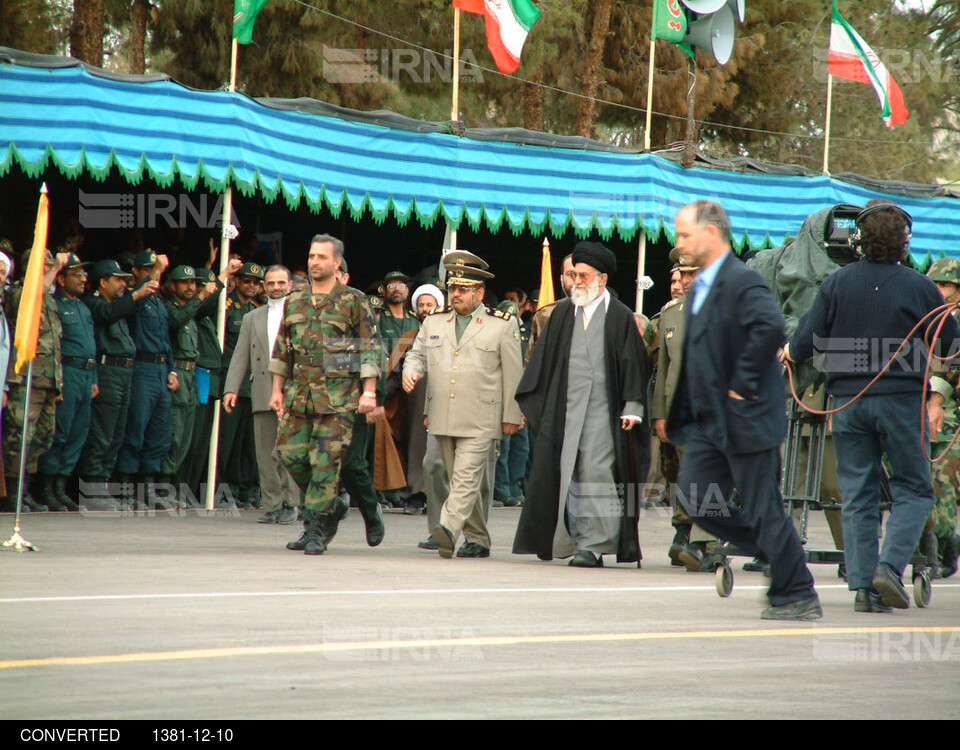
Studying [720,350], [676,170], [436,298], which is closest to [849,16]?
[676,170]

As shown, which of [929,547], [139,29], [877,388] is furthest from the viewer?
[139,29]

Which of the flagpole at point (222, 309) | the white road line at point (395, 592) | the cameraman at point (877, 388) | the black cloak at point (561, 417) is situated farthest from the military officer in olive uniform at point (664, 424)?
the flagpole at point (222, 309)

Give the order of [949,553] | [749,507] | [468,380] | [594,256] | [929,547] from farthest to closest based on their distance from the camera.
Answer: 1. [468,380]
2. [594,256]
3. [949,553]
4. [929,547]
5. [749,507]

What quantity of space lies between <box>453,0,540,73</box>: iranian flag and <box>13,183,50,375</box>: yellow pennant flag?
7032 millimetres

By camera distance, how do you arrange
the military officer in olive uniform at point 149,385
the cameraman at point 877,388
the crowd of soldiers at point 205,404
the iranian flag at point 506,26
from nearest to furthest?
the cameraman at point 877,388
the crowd of soldiers at point 205,404
the military officer in olive uniform at point 149,385
the iranian flag at point 506,26

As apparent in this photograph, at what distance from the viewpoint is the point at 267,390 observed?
515 inches

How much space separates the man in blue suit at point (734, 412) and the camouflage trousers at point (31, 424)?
679cm

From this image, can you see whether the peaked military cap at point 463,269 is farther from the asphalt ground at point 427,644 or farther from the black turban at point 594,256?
the asphalt ground at point 427,644

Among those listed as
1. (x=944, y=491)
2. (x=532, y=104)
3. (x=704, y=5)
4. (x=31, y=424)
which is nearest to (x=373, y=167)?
(x=31, y=424)

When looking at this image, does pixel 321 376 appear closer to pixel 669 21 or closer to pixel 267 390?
pixel 267 390

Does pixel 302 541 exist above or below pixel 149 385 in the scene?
below

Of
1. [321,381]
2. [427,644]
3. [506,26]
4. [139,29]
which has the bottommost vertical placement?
[427,644]

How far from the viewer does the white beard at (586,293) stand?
35.1 ft

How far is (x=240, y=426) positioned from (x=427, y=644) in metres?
9.00
